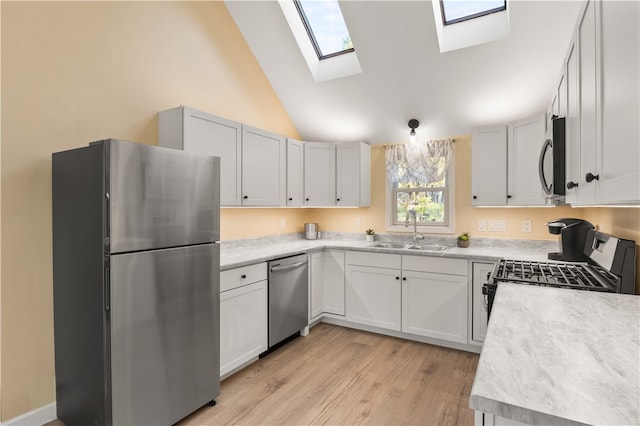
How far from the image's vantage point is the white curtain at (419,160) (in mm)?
3715

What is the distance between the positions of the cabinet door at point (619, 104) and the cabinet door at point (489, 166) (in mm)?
2315

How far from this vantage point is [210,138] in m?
2.70

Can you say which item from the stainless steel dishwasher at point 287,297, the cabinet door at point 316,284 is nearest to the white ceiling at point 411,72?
the cabinet door at point 316,284

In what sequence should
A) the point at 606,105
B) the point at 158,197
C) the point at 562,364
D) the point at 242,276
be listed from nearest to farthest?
1. the point at 562,364
2. the point at 606,105
3. the point at 158,197
4. the point at 242,276

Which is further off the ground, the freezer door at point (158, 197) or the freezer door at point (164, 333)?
the freezer door at point (158, 197)

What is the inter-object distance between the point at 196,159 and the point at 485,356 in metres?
1.83

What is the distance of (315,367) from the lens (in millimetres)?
2764

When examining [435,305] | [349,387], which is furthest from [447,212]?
[349,387]

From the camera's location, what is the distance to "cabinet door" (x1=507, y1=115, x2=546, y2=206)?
296 centimetres

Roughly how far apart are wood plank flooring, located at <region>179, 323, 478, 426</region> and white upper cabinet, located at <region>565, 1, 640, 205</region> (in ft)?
5.41

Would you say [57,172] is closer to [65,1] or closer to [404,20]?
[65,1]

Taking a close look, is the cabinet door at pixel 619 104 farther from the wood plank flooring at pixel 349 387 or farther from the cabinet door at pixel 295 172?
the cabinet door at pixel 295 172

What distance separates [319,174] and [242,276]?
5.83 feet

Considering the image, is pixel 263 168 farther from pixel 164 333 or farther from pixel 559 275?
pixel 559 275
